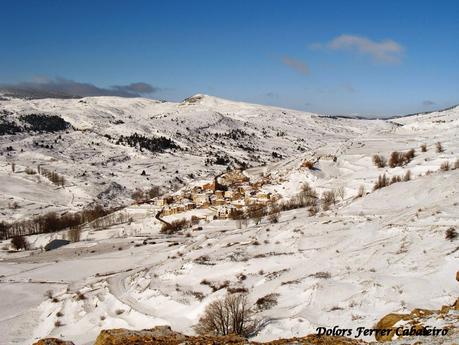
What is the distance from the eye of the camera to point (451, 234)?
80.4 feet

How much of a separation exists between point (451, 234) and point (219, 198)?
64.5 metres

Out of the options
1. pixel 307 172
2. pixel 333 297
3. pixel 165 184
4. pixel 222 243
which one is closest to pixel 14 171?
pixel 165 184

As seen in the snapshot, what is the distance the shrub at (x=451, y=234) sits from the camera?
24.3 m

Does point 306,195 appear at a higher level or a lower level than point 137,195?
higher

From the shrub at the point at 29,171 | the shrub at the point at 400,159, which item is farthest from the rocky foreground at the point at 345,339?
the shrub at the point at 29,171

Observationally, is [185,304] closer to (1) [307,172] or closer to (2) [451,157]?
(2) [451,157]

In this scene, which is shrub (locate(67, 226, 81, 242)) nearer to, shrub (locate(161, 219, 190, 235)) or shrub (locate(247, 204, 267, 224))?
shrub (locate(161, 219, 190, 235))

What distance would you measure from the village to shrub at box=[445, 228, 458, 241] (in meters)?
48.4

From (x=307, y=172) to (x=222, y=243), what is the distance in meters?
43.7

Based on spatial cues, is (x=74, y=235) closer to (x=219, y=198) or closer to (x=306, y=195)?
(x=219, y=198)

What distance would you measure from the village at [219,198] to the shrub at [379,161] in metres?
19.1

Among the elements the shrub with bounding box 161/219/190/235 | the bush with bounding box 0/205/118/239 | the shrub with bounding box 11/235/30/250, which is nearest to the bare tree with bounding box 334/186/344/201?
the shrub with bounding box 161/219/190/235

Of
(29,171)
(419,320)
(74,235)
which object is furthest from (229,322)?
(29,171)

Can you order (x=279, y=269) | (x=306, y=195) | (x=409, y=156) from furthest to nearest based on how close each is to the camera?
(x=306, y=195) → (x=409, y=156) → (x=279, y=269)
